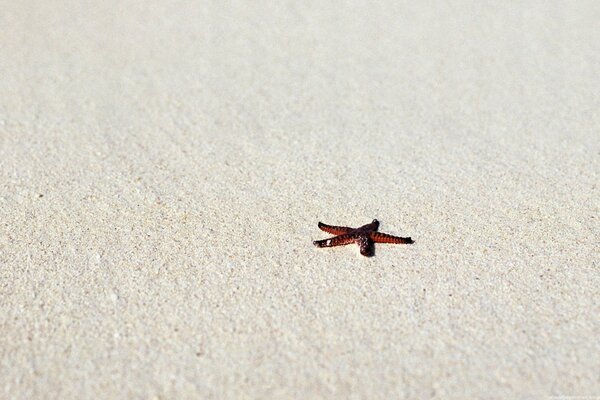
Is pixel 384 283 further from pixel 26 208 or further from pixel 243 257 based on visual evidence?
pixel 26 208

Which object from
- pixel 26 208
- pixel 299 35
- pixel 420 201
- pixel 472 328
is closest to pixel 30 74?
pixel 26 208

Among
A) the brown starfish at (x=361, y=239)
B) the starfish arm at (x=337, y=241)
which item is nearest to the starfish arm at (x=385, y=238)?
the brown starfish at (x=361, y=239)

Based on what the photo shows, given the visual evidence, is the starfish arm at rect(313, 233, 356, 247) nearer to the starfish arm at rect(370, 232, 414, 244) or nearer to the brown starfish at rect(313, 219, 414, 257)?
the brown starfish at rect(313, 219, 414, 257)

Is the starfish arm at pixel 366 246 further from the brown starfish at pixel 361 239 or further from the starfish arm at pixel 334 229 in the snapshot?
the starfish arm at pixel 334 229

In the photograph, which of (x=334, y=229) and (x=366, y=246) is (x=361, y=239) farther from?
(x=334, y=229)

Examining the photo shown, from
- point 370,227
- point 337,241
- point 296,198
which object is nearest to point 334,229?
point 337,241

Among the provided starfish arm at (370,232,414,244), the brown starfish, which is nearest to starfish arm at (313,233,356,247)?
the brown starfish
